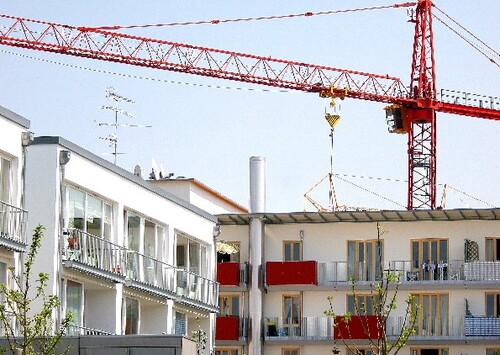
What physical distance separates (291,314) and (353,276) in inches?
148

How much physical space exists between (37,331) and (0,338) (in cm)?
1013

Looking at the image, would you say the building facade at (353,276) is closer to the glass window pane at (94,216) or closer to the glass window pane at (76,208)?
the glass window pane at (94,216)

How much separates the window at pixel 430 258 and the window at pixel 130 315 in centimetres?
2762

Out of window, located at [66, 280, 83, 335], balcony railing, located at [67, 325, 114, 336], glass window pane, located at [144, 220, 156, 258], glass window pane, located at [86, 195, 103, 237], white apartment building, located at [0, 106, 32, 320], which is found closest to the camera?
white apartment building, located at [0, 106, 32, 320]

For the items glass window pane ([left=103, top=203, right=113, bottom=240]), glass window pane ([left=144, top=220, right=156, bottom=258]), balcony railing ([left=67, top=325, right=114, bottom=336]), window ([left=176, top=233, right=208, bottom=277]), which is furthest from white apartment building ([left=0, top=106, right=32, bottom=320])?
window ([left=176, top=233, right=208, bottom=277])

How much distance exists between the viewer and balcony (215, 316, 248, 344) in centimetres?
8912

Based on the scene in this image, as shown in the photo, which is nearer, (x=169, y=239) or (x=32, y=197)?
(x=32, y=197)

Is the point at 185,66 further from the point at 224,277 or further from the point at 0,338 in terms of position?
the point at 0,338

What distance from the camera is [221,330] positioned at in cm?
8912

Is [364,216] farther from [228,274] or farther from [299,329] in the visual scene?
[228,274]

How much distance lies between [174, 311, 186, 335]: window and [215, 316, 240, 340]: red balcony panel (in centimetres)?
1967

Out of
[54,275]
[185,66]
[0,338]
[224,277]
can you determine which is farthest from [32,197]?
[185,66]

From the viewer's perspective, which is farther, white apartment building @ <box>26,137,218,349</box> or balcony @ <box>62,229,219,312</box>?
balcony @ <box>62,229,219,312</box>

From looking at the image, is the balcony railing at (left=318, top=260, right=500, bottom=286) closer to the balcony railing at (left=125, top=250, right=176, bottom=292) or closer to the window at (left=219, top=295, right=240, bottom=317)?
the window at (left=219, top=295, right=240, bottom=317)
